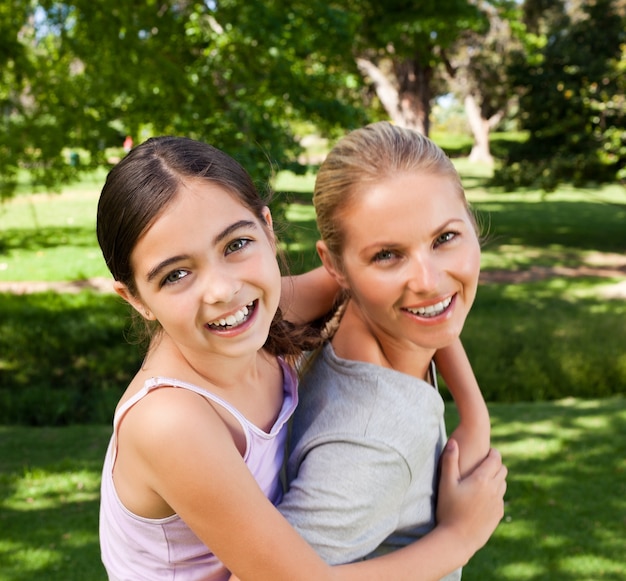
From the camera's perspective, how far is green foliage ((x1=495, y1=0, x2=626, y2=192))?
15.2m

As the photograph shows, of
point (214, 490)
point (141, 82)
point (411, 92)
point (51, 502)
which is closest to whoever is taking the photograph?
point (214, 490)

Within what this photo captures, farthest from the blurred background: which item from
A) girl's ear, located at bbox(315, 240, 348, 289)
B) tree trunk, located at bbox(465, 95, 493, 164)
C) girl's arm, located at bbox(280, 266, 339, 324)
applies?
tree trunk, located at bbox(465, 95, 493, 164)

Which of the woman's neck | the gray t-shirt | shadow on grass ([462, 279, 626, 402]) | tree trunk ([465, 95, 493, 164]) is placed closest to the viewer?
the gray t-shirt

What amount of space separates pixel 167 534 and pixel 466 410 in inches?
32.7

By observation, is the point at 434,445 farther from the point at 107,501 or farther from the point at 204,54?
the point at 204,54

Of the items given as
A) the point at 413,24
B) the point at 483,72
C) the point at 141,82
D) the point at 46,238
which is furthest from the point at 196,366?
the point at 483,72

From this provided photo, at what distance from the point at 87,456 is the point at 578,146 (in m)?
12.6

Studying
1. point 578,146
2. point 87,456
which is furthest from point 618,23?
point 87,456

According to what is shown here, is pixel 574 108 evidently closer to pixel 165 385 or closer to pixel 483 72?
pixel 165 385

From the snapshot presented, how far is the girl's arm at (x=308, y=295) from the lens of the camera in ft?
6.95

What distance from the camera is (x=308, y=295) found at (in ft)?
7.04

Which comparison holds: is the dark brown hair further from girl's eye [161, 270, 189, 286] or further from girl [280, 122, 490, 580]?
girl [280, 122, 490, 580]

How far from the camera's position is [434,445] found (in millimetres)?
1660

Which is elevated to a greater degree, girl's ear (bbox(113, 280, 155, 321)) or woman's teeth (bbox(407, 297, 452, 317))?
girl's ear (bbox(113, 280, 155, 321))
